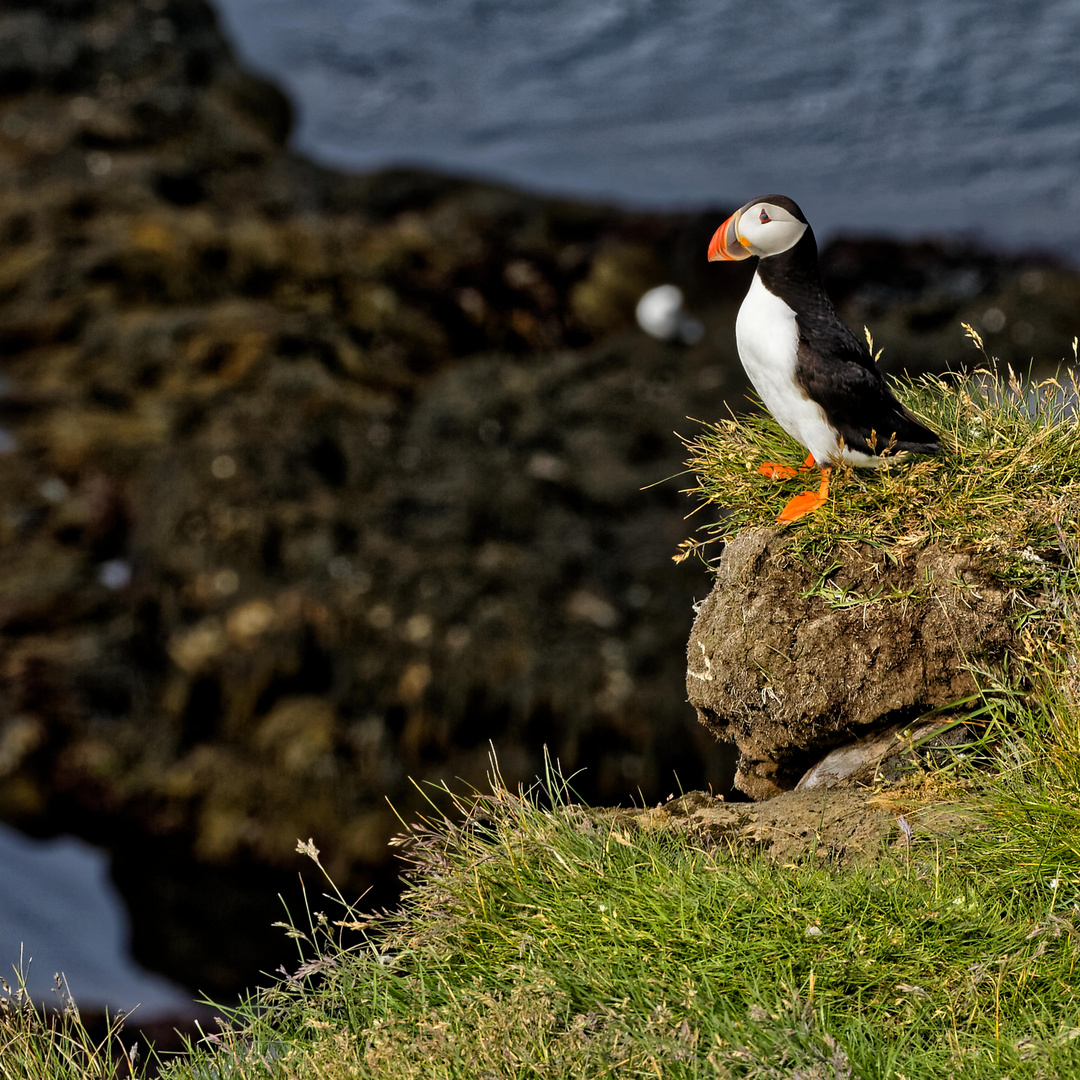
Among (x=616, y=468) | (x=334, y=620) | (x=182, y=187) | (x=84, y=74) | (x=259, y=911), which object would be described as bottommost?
(x=259, y=911)

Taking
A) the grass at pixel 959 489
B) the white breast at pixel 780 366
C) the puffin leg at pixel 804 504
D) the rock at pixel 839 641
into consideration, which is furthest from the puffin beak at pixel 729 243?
the rock at pixel 839 641

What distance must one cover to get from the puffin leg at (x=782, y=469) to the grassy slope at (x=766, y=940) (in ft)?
0.70

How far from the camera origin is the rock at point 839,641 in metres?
3.93

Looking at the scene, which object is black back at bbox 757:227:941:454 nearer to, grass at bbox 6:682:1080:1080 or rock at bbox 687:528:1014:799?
rock at bbox 687:528:1014:799

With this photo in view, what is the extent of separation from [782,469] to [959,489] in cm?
68

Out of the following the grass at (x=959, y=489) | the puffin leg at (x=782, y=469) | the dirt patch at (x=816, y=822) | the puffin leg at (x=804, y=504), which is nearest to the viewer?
the dirt patch at (x=816, y=822)

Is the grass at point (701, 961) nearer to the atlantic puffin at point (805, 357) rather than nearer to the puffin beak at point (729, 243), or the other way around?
the atlantic puffin at point (805, 357)

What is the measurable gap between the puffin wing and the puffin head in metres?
0.31

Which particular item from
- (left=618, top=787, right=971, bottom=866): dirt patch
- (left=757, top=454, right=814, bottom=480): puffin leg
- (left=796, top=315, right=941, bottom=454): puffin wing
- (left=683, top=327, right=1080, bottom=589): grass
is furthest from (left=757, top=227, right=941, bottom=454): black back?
(left=618, top=787, right=971, bottom=866): dirt patch

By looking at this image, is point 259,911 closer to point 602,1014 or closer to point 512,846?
point 512,846

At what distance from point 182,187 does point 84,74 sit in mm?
2593

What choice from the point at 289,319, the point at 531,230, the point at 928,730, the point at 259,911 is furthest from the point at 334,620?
the point at 928,730

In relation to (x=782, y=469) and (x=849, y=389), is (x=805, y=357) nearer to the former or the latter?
(x=849, y=389)

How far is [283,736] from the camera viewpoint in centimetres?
861
